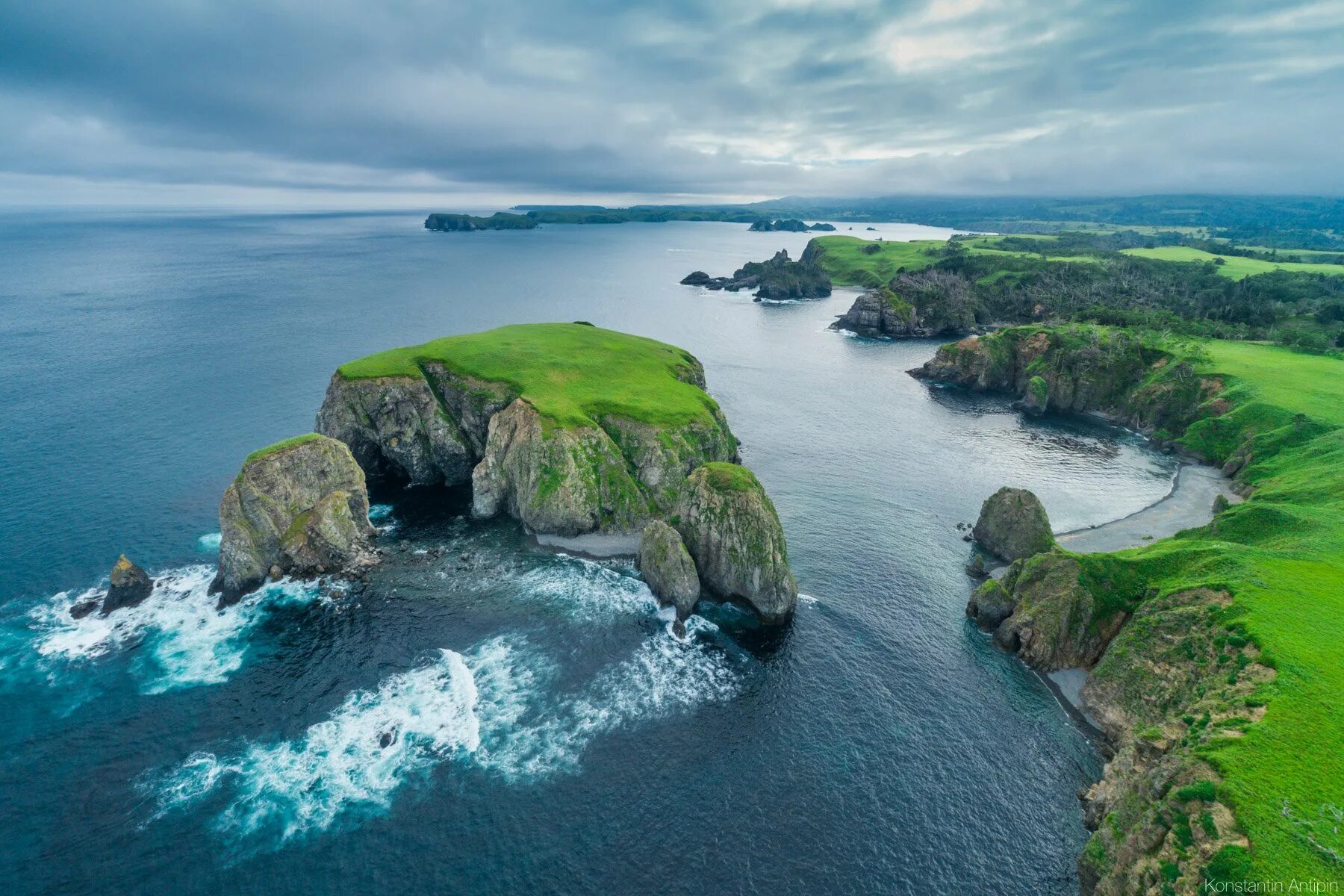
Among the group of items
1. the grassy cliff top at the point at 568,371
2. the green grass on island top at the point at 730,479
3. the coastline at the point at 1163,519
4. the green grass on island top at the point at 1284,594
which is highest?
the grassy cliff top at the point at 568,371

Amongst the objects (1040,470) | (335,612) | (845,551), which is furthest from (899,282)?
(335,612)

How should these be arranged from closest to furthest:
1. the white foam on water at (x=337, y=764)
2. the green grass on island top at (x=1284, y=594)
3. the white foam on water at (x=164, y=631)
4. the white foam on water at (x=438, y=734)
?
the green grass on island top at (x=1284, y=594)
the white foam on water at (x=337, y=764)
the white foam on water at (x=438, y=734)
the white foam on water at (x=164, y=631)

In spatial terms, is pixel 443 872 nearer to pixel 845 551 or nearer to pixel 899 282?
pixel 845 551

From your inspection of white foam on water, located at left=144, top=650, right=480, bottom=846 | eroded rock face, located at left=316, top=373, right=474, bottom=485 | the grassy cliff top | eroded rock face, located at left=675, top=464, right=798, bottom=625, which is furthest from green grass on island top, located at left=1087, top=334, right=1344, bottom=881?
eroded rock face, located at left=316, top=373, right=474, bottom=485

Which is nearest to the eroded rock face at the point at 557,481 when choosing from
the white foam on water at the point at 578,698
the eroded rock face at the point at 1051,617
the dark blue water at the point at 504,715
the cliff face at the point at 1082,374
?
the dark blue water at the point at 504,715

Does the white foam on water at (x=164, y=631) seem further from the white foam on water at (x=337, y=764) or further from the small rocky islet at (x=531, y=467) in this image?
the white foam on water at (x=337, y=764)
